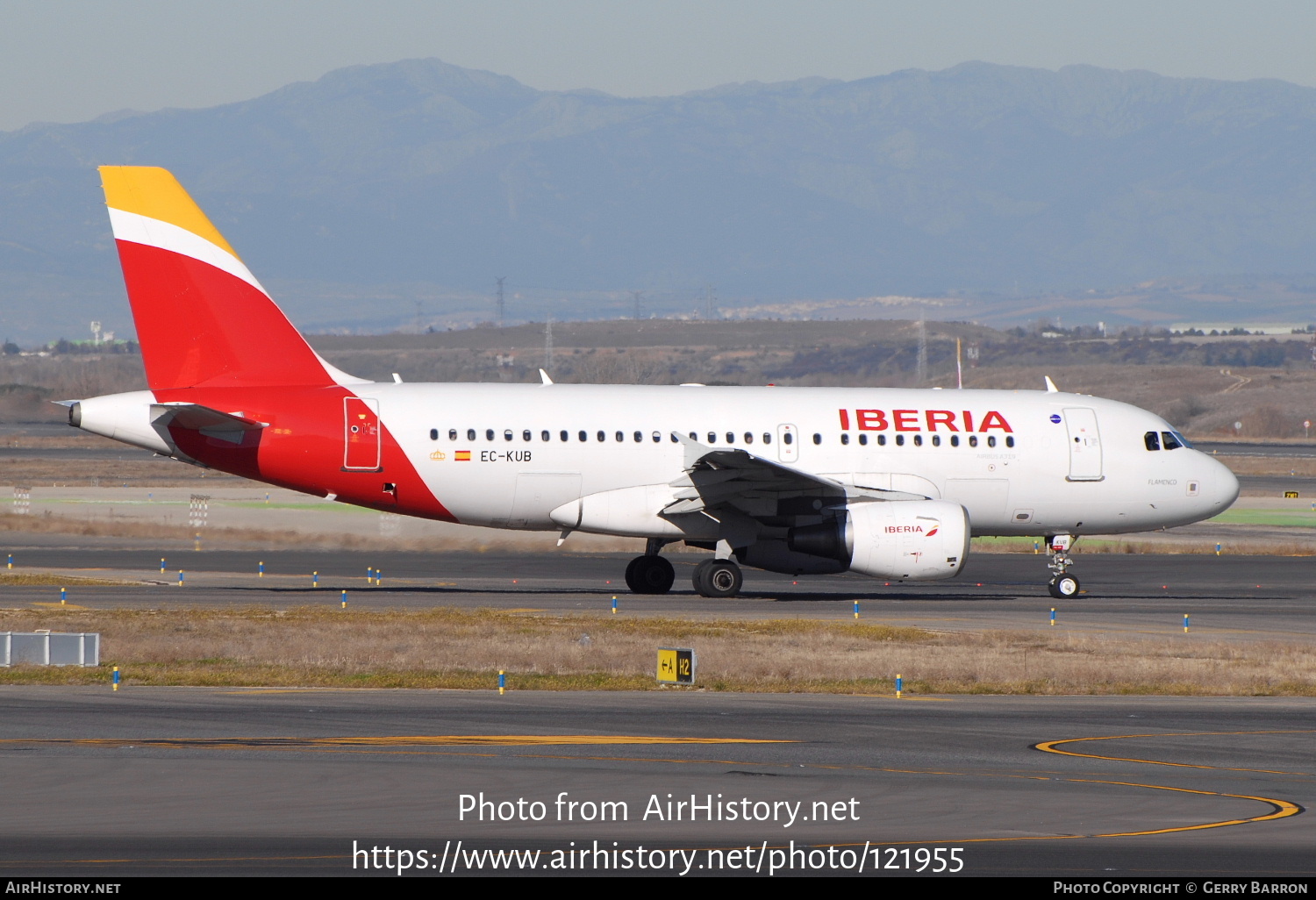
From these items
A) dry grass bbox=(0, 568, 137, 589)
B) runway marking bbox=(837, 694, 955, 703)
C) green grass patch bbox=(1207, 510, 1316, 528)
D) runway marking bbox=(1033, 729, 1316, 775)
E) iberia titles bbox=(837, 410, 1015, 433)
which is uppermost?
iberia titles bbox=(837, 410, 1015, 433)

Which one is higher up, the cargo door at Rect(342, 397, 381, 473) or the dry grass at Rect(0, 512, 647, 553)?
the cargo door at Rect(342, 397, 381, 473)

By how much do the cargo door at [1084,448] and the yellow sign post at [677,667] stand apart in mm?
15144

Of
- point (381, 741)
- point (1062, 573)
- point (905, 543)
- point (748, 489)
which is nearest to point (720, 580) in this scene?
point (748, 489)

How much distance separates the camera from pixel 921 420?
3284 centimetres

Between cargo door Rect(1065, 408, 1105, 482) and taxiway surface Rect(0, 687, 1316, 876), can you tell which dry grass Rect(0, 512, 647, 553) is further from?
taxiway surface Rect(0, 687, 1316, 876)

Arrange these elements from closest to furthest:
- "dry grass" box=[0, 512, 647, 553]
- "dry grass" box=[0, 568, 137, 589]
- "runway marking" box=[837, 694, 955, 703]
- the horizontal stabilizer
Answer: "runway marking" box=[837, 694, 955, 703], the horizontal stabilizer, "dry grass" box=[0, 568, 137, 589], "dry grass" box=[0, 512, 647, 553]

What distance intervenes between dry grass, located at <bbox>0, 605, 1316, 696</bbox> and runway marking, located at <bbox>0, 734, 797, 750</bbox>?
370 centimetres

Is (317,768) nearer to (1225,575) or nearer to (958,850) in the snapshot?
(958,850)

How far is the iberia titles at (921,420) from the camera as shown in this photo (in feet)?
107

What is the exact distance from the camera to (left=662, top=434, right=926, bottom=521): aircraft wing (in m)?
30.2

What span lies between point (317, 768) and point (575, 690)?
19.0 feet

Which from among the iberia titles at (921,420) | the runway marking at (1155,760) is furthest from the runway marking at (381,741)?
the iberia titles at (921,420)

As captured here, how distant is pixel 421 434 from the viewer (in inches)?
1205

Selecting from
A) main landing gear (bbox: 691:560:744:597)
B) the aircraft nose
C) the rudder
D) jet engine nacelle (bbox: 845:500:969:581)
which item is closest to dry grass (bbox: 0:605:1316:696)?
jet engine nacelle (bbox: 845:500:969:581)
